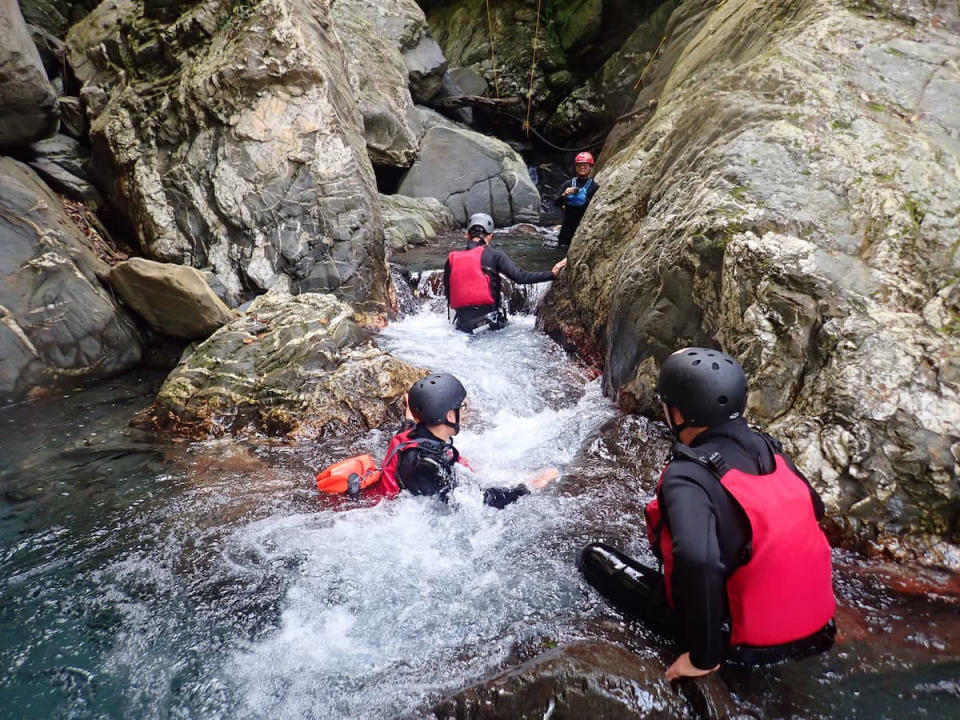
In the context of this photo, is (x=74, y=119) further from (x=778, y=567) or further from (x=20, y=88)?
(x=778, y=567)

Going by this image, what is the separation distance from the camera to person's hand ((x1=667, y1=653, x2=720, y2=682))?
2113mm

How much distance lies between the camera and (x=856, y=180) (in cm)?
404

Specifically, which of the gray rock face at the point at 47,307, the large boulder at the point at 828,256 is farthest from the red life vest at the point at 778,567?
the gray rock face at the point at 47,307

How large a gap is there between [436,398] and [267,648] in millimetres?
1519

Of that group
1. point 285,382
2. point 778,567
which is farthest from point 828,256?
point 285,382

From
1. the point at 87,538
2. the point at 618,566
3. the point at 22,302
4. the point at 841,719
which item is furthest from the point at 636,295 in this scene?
the point at 22,302

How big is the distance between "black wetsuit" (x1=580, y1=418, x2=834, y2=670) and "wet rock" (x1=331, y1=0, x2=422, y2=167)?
1282 centimetres

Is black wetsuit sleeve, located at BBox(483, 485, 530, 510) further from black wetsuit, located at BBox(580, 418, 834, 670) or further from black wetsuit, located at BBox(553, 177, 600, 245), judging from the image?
black wetsuit, located at BBox(553, 177, 600, 245)

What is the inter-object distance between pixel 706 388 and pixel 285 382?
408cm

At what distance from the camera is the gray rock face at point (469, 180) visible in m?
14.5

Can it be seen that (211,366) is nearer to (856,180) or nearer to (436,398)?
(436,398)

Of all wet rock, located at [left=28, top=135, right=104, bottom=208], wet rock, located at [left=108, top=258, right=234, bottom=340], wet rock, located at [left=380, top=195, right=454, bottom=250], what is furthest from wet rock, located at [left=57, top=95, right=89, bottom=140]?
wet rock, located at [left=380, top=195, right=454, bottom=250]

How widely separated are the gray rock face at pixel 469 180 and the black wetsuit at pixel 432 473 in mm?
11665

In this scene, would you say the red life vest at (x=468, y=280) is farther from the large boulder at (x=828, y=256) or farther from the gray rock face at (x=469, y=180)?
the gray rock face at (x=469, y=180)
